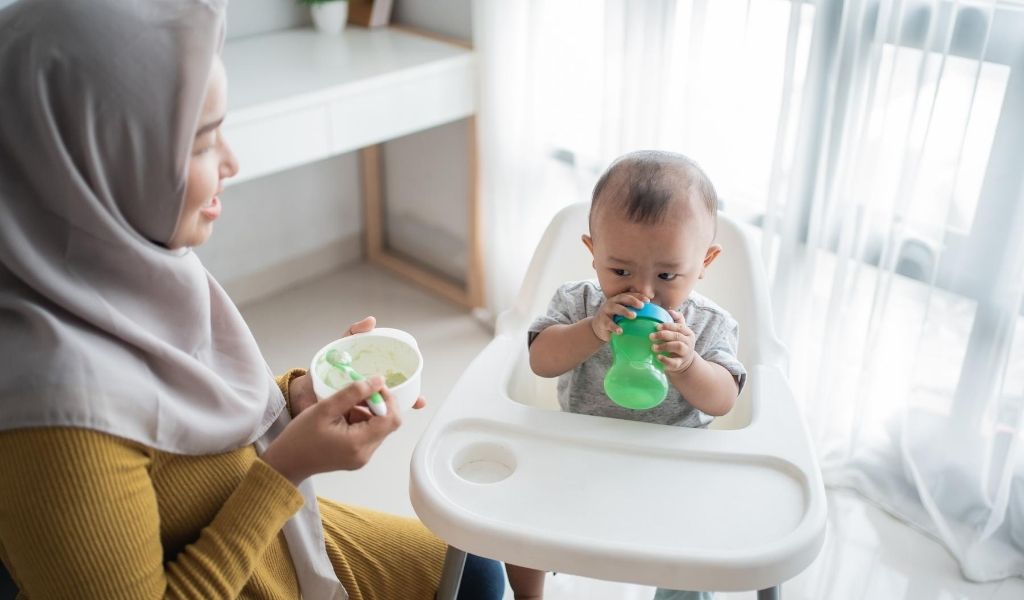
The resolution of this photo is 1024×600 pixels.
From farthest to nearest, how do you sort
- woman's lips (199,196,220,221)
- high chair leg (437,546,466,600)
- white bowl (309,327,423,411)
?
1. high chair leg (437,546,466,600)
2. white bowl (309,327,423,411)
3. woman's lips (199,196,220,221)

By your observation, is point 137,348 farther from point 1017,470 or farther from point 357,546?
point 1017,470

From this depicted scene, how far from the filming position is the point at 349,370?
1075mm

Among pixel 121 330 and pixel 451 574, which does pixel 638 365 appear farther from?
pixel 121 330

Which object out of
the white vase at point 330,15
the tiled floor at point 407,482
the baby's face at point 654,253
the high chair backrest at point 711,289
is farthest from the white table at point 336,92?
the baby's face at point 654,253

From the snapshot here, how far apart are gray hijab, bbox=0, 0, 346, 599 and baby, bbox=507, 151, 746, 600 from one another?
53cm

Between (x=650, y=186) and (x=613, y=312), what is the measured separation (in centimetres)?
18

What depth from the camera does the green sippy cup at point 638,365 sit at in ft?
3.68

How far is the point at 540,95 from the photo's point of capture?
2.31m

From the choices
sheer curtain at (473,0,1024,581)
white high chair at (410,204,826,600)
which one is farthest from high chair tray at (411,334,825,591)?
sheer curtain at (473,0,1024,581)

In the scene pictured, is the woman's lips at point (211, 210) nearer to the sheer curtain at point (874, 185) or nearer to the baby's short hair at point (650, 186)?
the baby's short hair at point (650, 186)

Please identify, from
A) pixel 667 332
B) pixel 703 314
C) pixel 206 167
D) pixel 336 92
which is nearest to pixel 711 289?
pixel 703 314

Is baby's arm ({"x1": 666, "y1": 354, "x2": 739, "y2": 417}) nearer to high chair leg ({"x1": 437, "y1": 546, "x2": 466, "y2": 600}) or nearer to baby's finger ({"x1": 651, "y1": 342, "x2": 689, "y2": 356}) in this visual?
baby's finger ({"x1": 651, "y1": 342, "x2": 689, "y2": 356})

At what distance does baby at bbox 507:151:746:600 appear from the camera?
1.19 metres

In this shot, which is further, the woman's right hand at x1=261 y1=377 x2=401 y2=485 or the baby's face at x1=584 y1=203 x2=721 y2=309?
the baby's face at x1=584 y1=203 x2=721 y2=309
